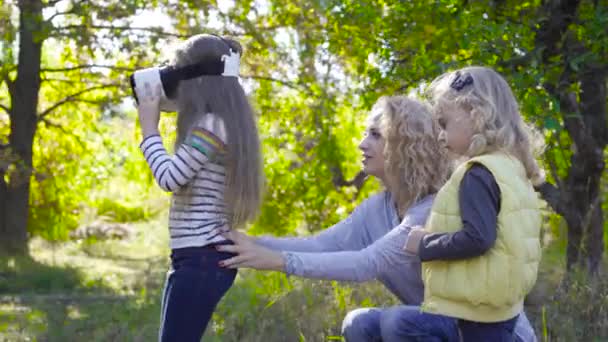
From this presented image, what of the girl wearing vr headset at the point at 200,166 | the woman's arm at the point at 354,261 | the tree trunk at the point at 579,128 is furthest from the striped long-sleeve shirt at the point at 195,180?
the tree trunk at the point at 579,128

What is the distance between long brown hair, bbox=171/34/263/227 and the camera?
3.21 m

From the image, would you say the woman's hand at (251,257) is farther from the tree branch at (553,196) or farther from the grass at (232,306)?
the tree branch at (553,196)

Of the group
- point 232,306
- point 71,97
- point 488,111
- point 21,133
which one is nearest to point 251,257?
point 488,111

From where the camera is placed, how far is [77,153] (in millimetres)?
12742

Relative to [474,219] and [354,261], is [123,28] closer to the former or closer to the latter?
[354,261]

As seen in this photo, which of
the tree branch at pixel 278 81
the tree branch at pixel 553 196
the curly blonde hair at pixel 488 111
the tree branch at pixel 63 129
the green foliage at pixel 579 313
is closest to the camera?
the curly blonde hair at pixel 488 111

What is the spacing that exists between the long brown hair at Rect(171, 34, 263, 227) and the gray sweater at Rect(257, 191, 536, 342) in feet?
0.81

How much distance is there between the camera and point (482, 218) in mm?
2725

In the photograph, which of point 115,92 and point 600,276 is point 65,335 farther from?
point 115,92

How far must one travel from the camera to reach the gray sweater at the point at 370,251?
3.17m

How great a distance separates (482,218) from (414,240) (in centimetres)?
28

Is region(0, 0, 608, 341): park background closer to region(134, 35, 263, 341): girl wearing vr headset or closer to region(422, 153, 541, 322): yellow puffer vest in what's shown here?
region(134, 35, 263, 341): girl wearing vr headset

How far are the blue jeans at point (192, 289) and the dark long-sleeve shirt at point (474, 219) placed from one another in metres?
0.79

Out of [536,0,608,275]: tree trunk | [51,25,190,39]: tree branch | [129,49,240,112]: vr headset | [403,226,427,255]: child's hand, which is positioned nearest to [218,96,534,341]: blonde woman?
[403,226,427,255]: child's hand
